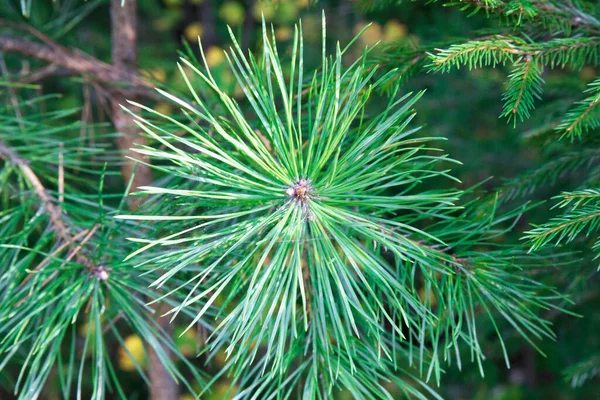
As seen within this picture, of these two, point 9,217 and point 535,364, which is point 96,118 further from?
point 535,364

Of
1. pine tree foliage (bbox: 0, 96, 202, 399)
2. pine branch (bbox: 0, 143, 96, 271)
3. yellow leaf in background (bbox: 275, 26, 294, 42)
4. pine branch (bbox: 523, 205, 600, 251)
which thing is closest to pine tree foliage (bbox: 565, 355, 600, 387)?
pine branch (bbox: 523, 205, 600, 251)

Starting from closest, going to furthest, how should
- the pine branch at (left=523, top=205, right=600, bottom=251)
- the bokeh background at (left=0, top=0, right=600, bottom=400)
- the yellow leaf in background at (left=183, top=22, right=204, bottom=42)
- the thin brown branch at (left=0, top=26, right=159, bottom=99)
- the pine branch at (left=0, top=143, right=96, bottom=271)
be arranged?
the pine branch at (left=523, top=205, right=600, bottom=251)
the pine branch at (left=0, top=143, right=96, bottom=271)
the thin brown branch at (left=0, top=26, right=159, bottom=99)
the bokeh background at (left=0, top=0, right=600, bottom=400)
the yellow leaf in background at (left=183, top=22, right=204, bottom=42)

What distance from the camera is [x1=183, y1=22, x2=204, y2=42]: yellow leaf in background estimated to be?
150cm

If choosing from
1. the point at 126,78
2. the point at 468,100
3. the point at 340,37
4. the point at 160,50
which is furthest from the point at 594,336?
the point at 160,50

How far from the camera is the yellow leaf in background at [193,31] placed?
1496 mm

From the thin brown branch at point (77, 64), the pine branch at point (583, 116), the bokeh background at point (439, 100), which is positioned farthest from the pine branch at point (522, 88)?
the bokeh background at point (439, 100)

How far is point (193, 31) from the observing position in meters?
1.49

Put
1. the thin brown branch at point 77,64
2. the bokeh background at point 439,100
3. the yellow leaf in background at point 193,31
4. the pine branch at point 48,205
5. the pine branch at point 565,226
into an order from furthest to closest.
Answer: the yellow leaf in background at point 193,31
the bokeh background at point 439,100
the thin brown branch at point 77,64
the pine branch at point 48,205
the pine branch at point 565,226

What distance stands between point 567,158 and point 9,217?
1.96 feet

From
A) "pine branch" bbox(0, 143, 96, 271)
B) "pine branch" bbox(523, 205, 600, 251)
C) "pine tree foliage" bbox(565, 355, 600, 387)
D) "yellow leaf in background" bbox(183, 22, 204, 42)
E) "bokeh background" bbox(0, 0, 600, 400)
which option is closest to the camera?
"pine branch" bbox(523, 205, 600, 251)

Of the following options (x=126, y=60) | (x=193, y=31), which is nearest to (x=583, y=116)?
(x=126, y=60)

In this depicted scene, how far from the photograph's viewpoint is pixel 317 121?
0.45 m

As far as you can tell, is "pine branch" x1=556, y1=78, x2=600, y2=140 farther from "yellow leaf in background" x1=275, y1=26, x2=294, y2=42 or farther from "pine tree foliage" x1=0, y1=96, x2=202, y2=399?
"yellow leaf in background" x1=275, y1=26, x2=294, y2=42

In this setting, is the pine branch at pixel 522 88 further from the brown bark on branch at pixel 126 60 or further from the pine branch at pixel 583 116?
the brown bark on branch at pixel 126 60
